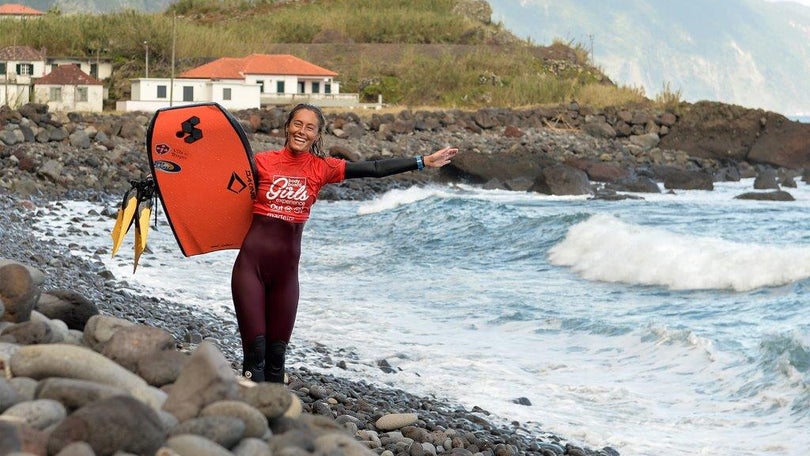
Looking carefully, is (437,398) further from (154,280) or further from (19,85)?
(19,85)

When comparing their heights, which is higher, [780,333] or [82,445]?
[82,445]

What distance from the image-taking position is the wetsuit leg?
613 cm

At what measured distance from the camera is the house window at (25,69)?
47.1 meters

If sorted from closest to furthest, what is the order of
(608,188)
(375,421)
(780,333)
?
(375,421), (780,333), (608,188)

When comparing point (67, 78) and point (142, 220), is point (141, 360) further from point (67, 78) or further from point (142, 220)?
point (67, 78)

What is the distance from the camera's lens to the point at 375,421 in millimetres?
7332

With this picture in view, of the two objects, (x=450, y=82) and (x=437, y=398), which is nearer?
(x=437, y=398)

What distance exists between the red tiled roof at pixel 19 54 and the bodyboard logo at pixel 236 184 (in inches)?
1702

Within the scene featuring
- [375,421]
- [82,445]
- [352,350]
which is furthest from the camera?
[352,350]

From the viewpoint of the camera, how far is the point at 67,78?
42656 mm

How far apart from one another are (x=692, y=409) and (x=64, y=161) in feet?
63.7

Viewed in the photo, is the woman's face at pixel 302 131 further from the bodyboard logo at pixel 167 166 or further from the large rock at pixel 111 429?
the large rock at pixel 111 429

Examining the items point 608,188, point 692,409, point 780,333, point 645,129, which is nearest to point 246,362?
point 692,409

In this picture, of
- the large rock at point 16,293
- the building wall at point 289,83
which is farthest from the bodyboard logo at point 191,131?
the building wall at point 289,83
